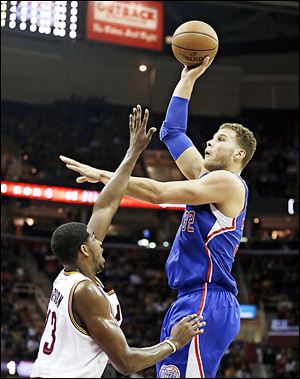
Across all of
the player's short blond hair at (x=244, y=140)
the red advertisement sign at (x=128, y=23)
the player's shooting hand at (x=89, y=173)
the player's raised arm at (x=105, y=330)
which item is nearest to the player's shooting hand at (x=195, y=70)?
the player's short blond hair at (x=244, y=140)

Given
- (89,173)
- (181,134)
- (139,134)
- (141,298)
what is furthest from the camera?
(141,298)

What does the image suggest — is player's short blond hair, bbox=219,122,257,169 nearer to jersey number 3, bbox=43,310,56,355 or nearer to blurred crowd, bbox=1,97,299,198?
jersey number 3, bbox=43,310,56,355

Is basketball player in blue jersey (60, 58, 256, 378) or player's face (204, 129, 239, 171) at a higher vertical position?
player's face (204, 129, 239, 171)

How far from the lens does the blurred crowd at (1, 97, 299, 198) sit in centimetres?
2155

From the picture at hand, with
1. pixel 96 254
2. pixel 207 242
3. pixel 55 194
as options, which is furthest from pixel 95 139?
pixel 96 254

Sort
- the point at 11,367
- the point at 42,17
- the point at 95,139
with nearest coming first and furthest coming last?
the point at 42,17 → the point at 11,367 → the point at 95,139

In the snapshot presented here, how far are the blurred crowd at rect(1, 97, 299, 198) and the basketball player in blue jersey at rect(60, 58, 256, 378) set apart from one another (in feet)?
53.8

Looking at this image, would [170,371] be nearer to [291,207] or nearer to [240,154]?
[240,154]

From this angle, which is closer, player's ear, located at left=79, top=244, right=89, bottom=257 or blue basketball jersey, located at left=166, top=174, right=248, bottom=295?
player's ear, located at left=79, top=244, right=89, bottom=257

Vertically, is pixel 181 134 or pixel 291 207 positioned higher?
pixel 181 134

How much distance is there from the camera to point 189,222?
4.41 m

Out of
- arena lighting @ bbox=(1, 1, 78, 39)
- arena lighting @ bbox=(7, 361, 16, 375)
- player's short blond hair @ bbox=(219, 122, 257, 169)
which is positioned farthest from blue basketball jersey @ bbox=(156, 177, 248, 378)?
arena lighting @ bbox=(7, 361, 16, 375)

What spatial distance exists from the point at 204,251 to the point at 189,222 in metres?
0.21

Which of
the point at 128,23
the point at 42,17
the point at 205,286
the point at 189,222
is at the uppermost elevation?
the point at 128,23
